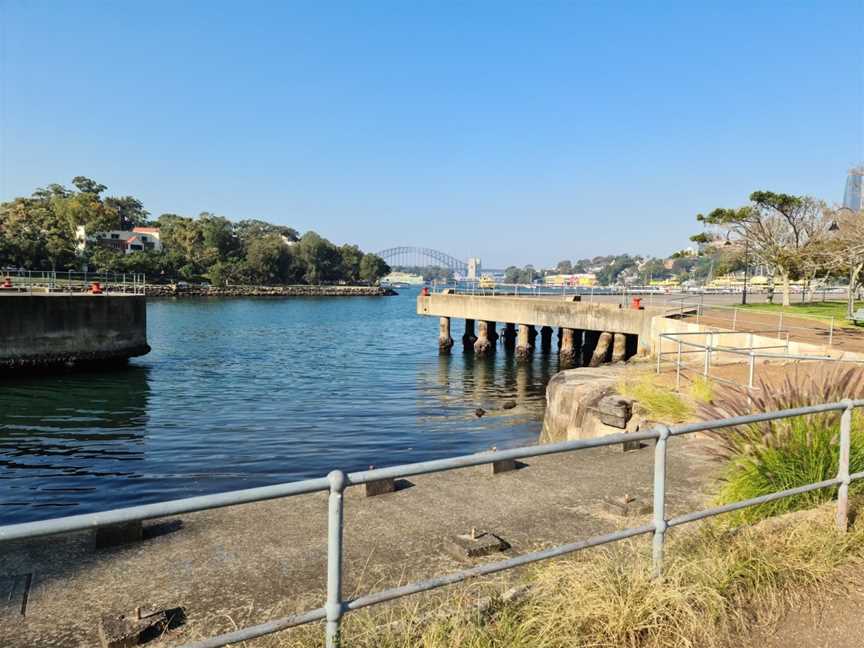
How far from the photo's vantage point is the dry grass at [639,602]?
3658mm

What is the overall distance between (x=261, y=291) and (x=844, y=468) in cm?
15709

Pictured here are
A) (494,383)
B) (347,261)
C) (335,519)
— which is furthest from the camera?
(347,261)

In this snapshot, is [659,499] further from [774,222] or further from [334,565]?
[774,222]

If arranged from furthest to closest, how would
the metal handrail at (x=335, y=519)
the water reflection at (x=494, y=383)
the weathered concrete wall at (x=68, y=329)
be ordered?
the weathered concrete wall at (x=68, y=329), the water reflection at (x=494, y=383), the metal handrail at (x=335, y=519)

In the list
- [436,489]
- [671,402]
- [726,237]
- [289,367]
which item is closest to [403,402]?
[289,367]

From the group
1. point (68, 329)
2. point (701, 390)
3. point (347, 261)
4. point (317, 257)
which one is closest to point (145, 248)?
point (317, 257)

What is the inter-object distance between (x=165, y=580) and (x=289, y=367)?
3207 cm

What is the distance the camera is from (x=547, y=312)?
37625 mm

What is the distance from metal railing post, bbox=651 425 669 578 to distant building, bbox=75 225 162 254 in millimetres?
141603

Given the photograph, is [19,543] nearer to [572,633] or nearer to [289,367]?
[572,633]

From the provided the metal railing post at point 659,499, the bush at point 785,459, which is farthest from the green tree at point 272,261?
the metal railing post at point 659,499

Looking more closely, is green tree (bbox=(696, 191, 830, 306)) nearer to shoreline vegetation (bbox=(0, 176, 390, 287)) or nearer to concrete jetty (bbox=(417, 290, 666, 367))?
concrete jetty (bbox=(417, 290, 666, 367))

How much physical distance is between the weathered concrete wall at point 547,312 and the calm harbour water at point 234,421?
2987 mm

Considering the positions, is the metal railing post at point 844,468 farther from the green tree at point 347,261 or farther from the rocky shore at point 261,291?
the green tree at point 347,261
